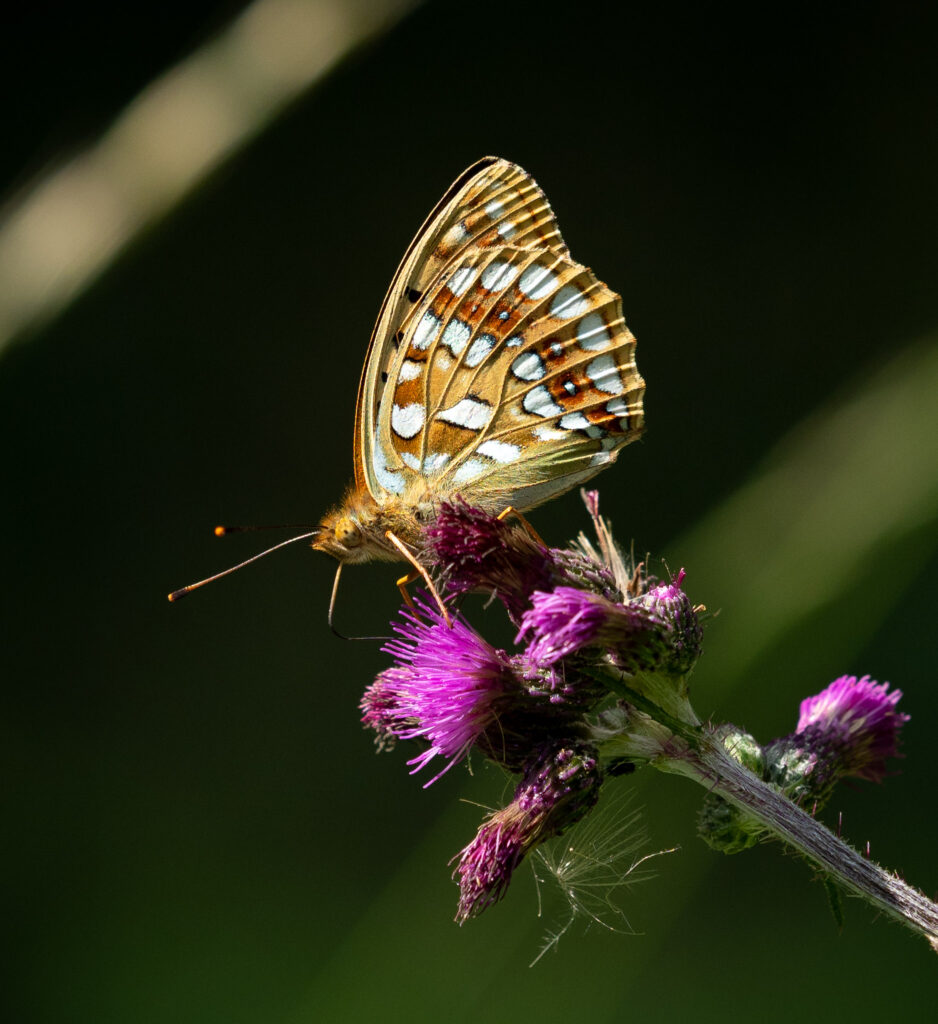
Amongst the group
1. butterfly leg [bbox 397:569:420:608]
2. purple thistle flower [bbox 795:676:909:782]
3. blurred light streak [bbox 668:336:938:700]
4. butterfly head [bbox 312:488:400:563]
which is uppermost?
butterfly head [bbox 312:488:400:563]

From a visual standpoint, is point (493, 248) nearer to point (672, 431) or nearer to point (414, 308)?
point (414, 308)

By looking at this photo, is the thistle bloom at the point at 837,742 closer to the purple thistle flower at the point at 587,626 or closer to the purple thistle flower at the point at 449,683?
the purple thistle flower at the point at 587,626

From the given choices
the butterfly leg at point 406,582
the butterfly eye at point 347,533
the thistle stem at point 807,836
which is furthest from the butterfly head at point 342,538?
the thistle stem at point 807,836

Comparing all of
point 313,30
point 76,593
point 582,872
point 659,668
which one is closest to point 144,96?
point 313,30

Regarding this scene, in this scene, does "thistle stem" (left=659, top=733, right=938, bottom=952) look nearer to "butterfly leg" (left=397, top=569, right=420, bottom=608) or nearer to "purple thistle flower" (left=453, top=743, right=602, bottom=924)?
"purple thistle flower" (left=453, top=743, right=602, bottom=924)

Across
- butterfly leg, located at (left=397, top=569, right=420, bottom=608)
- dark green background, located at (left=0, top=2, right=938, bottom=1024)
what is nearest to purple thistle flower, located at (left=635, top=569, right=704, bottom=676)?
butterfly leg, located at (left=397, top=569, right=420, bottom=608)
